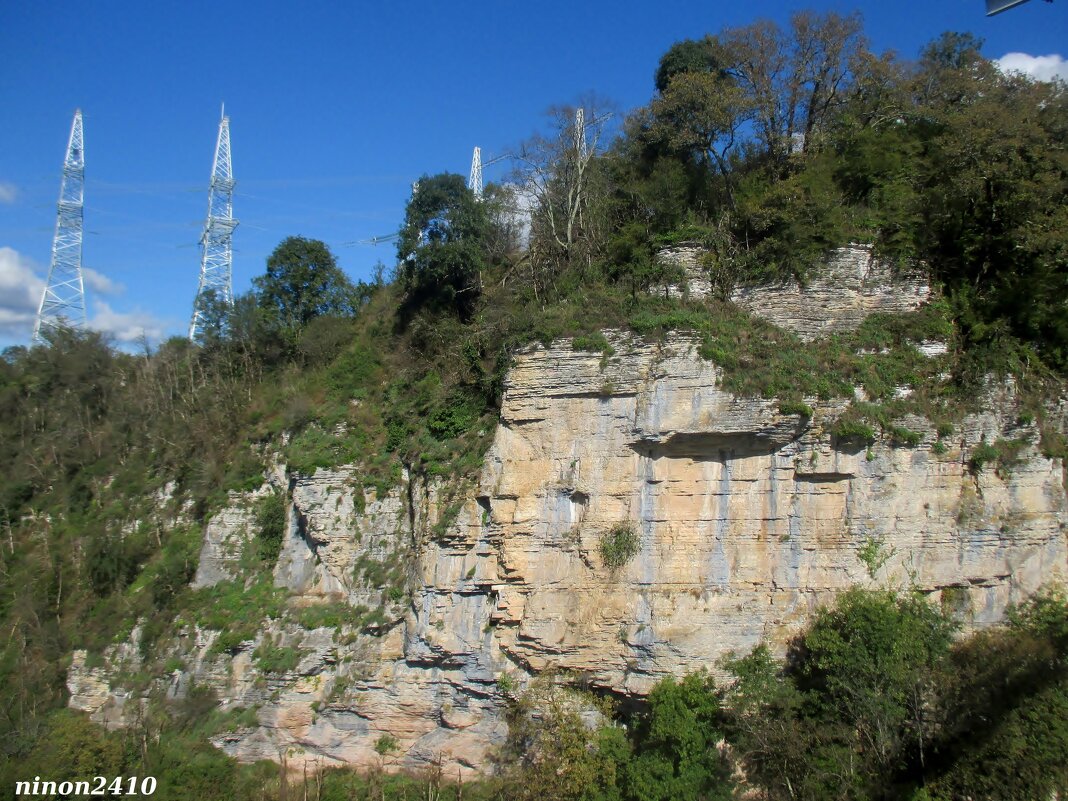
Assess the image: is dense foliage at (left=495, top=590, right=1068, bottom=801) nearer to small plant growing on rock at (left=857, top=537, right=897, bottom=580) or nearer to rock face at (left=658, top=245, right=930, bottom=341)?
small plant growing on rock at (left=857, top=537, right=897, bottom=580)

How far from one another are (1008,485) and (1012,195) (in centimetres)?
Answer: 586

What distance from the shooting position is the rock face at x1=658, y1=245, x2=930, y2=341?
14430 mm

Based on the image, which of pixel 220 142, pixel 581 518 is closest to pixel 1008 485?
pixel 581 518

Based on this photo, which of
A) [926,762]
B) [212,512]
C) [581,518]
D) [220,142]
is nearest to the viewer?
[926,762]

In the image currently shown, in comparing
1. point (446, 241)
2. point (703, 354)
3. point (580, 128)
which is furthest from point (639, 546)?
point (580, 128)

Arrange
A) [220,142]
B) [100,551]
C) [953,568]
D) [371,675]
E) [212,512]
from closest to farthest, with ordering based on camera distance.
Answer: [953,568], [371,675], [212,512], [100,551], [220,142]

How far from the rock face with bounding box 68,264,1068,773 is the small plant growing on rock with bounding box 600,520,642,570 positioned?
0.10 metres

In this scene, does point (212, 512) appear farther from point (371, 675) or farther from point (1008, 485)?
point (1008, 485)

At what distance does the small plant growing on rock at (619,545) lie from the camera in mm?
13602

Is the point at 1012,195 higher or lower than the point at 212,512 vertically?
higher

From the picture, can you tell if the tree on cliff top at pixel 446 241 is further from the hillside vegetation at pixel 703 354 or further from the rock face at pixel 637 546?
the rock face at pixel 637 546

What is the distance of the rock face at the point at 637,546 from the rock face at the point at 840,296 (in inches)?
13.9

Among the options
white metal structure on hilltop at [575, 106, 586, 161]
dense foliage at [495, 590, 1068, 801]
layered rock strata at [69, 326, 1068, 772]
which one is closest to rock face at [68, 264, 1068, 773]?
layered rock strata at [69, 326, 1068, 772]

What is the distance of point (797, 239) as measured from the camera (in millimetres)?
14703
